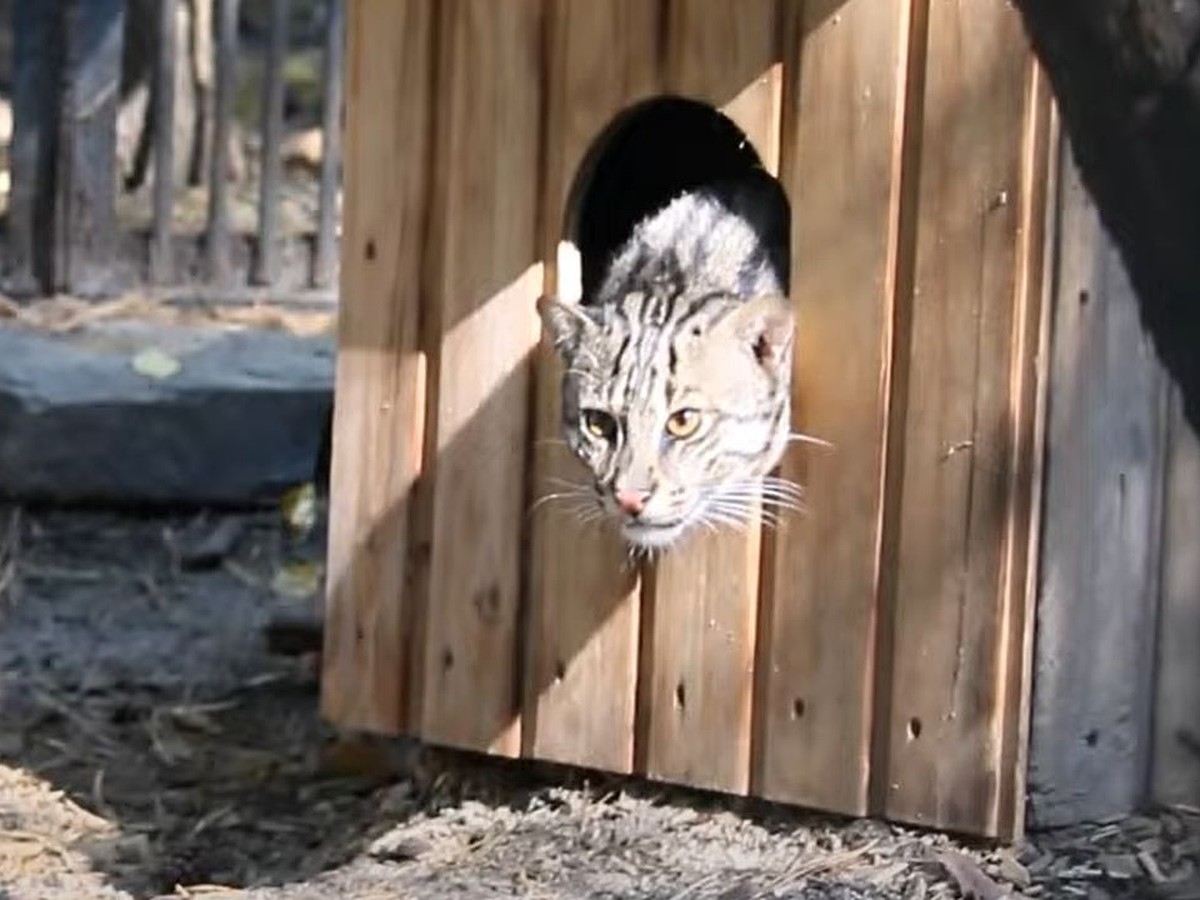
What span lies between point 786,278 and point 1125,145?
2.76 metres

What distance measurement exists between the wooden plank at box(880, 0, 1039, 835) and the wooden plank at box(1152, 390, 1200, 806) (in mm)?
279

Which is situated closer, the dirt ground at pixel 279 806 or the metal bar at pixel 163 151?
the dirt ground at pixel 279 806

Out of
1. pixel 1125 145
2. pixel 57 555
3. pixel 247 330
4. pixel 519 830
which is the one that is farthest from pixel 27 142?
pixel 1125 145

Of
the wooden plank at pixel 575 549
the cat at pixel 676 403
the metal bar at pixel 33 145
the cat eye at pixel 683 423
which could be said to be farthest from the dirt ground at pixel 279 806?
the metal bar at pixel 33 145

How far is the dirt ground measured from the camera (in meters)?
4.48

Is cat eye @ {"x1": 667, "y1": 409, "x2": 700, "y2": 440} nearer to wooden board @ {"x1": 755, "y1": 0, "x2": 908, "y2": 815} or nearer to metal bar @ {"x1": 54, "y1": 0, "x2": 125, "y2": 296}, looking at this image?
wooden board @ {"x1": 755, "y1": 0, "x2": 908, "y2": 815}

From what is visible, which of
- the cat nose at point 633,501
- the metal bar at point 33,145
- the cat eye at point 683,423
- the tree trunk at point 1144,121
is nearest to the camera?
the tree trunk at point 1144,121

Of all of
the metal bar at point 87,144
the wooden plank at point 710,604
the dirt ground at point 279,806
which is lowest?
the dirt ground at point 279,806

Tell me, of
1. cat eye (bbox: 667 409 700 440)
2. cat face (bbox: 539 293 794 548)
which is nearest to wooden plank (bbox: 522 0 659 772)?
cat face (bbox: 539 293 794 548)

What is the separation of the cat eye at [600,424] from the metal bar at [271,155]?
4403mm

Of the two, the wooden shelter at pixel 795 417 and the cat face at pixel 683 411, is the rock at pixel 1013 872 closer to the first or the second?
the wooden shelter at pixel 795 417

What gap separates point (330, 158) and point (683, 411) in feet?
16.0

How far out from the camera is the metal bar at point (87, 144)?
8.47 meters

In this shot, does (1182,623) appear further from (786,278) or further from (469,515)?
(469,515)
